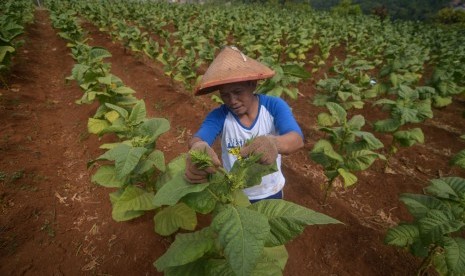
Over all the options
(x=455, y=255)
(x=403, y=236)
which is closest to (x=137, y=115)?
(x=403, y=236)

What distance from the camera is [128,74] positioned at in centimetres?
797

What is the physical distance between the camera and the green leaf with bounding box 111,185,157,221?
222 centimetres

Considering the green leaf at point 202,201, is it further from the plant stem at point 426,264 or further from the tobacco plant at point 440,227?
the plant stem at point 426,264

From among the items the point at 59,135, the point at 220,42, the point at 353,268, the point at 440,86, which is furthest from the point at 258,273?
the point at 220,42

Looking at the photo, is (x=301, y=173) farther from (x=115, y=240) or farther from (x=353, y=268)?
(x=115, y=240)

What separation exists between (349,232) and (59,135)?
207 inches

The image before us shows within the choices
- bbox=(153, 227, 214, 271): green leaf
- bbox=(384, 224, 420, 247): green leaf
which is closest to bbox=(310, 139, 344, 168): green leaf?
bbox=(384, 224, 420, 247): green leaf

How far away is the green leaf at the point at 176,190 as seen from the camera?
121 centimetres

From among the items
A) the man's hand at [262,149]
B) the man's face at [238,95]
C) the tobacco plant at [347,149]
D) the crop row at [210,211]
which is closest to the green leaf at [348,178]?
the tobacco plant at [347,149]

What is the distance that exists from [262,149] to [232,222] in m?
0.39

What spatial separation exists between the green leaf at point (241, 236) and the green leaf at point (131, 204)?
1307 millimetres

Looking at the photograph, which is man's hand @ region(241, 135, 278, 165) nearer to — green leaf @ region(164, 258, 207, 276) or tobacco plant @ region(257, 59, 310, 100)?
green leaf @ region(164, 258, 207, 276)

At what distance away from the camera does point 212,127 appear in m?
2.13

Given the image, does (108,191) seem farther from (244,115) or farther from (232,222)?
(232,222)
